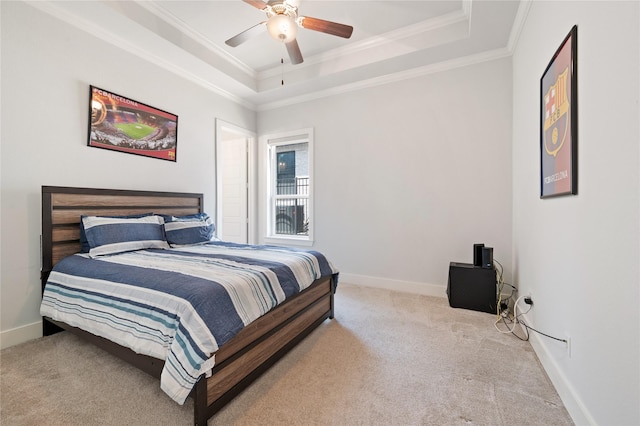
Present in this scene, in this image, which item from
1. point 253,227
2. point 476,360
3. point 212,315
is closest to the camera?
point 212,315

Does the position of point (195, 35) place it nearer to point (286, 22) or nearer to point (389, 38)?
point (286, 22)

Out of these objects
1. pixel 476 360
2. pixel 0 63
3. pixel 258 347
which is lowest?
pixel 476 360

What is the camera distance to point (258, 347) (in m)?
1.60

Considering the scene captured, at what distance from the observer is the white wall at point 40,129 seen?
2031mm

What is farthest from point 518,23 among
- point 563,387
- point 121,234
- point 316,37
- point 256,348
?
point 121,234

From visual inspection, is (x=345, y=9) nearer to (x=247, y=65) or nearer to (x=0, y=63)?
(x=247, y=65)

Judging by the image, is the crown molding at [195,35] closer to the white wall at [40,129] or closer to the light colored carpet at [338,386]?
the white wall at [40,129]

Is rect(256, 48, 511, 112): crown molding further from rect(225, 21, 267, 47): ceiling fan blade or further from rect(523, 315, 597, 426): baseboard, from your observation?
rect(523, 315, 597, 426): baseboard

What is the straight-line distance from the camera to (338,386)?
156 cm

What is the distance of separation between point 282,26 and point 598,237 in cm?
232

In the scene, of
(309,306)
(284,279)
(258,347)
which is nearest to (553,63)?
(284,279)

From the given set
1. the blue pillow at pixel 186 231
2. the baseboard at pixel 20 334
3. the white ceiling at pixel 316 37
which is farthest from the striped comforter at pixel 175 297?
the white ceiling at pixel 316 37

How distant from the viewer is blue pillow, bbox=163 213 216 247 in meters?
2.78

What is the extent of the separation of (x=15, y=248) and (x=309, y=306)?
2.35m
